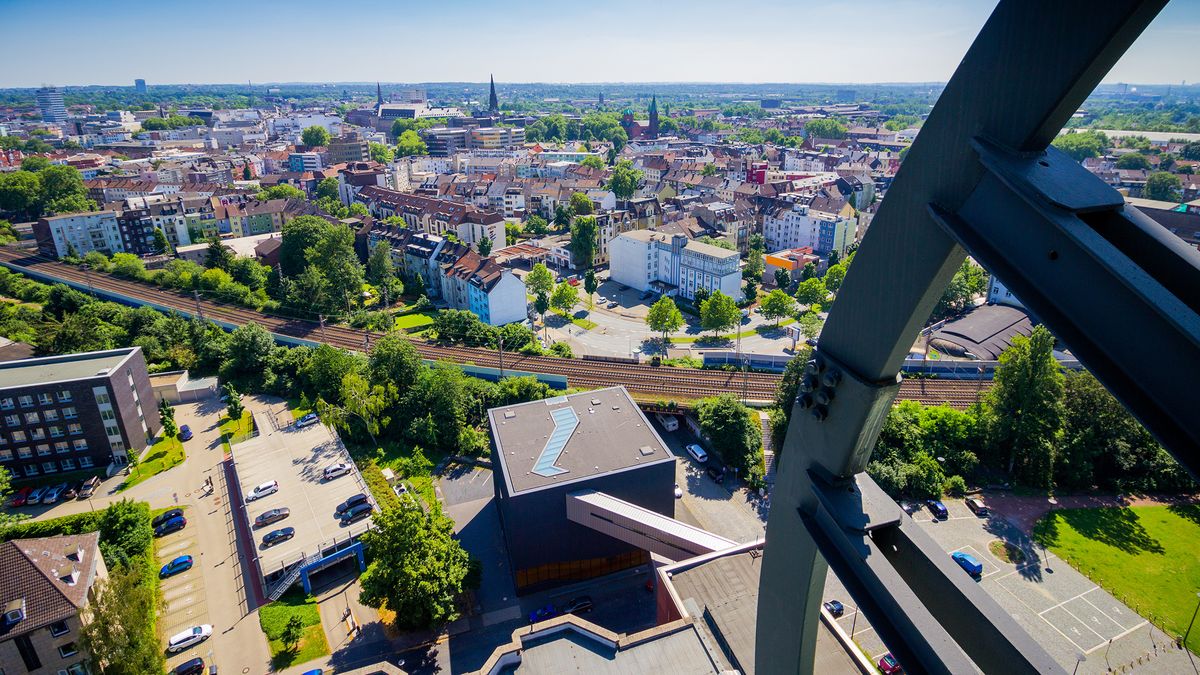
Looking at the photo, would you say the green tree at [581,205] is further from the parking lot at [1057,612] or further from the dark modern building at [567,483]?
the parking lot at [1057,612]

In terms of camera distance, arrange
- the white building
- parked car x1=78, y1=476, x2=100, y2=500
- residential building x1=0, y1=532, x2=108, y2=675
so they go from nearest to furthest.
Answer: residential building x1=0, y1=532, x2=108, y2=675
parked car x1=78, y1=476, x2=100, y2=500
the white building

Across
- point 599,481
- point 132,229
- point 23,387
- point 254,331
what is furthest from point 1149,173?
point 132,229

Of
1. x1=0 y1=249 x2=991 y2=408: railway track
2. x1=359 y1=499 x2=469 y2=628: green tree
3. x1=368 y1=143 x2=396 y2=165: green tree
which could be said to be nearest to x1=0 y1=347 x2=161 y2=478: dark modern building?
x1=0 y1=249 x2=991 y2=408: railway track

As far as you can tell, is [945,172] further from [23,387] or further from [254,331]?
[254,331]

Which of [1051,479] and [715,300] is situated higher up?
[715,300]

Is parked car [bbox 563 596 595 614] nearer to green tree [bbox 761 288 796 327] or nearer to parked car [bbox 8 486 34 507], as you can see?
parked car [bbox 8 486 34 507]

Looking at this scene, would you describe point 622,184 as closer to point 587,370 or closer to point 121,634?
point 587,370
